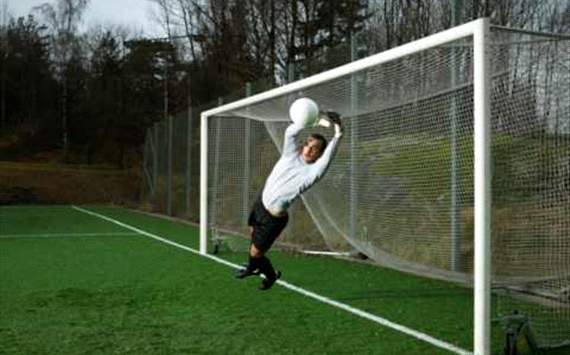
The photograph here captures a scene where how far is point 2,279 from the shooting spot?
965cm

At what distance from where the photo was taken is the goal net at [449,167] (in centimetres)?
625

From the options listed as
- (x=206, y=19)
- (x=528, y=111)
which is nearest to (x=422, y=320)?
(x=528, y=111)

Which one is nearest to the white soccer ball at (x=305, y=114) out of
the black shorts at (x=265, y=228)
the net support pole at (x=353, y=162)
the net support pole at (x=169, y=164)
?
the black shorts at (x=265, y=228)

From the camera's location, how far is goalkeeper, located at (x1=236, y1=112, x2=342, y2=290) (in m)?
6.59

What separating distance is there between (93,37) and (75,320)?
49.1m

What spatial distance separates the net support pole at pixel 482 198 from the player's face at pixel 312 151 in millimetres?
1539

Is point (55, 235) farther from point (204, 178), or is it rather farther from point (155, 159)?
point (155, 159)

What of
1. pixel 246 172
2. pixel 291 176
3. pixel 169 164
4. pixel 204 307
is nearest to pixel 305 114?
pixel 291 176

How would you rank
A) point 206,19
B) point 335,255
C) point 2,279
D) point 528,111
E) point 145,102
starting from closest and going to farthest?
1. point 528,111
2. point 2,279
3. point 335,255
4. point 206,19
5. point 145,102

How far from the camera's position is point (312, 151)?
21.7 ft

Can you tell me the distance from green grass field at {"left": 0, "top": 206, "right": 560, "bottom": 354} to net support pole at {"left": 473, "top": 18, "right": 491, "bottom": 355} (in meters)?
0.48

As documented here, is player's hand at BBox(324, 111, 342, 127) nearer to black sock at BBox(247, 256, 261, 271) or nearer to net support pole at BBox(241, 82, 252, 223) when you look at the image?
black sock at BBox(247, 256, 261, 271)

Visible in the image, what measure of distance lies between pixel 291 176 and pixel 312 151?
0.28 metres

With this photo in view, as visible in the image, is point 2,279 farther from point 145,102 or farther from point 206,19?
point 145,102
